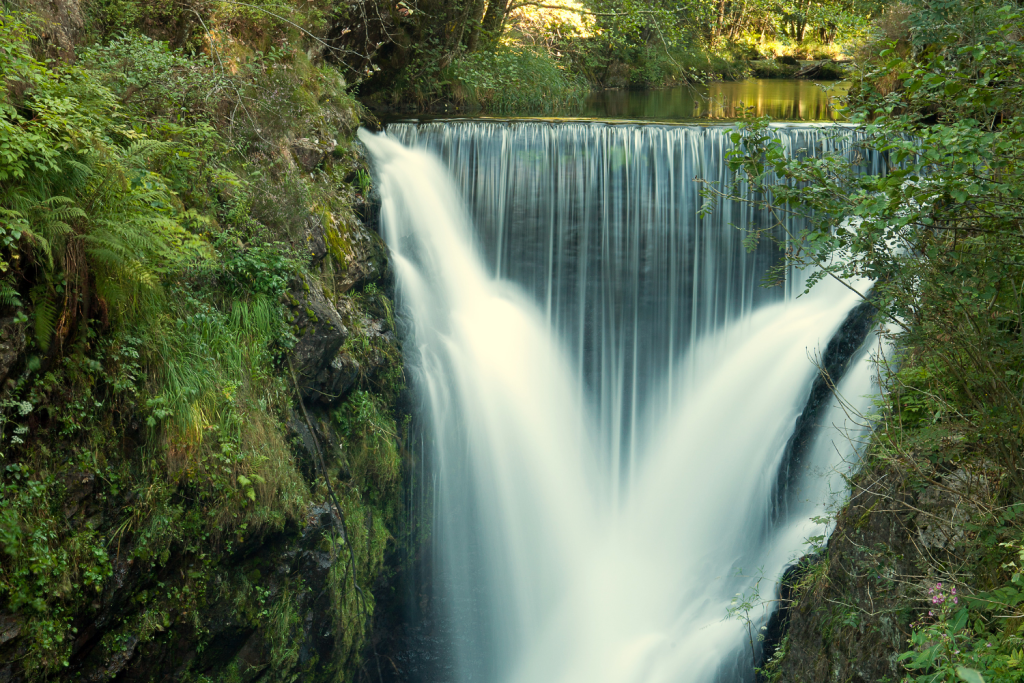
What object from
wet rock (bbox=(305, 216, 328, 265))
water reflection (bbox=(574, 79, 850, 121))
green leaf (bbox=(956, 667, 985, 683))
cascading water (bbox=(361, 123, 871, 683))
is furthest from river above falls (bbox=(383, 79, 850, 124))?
green leaf (bbox=(956, 667, 985, 683))

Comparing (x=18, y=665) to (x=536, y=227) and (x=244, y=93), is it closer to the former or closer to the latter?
(x=244, y=93)

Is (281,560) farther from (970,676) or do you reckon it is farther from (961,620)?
(970,676)

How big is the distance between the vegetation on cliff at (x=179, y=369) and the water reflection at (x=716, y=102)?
629 centimetres

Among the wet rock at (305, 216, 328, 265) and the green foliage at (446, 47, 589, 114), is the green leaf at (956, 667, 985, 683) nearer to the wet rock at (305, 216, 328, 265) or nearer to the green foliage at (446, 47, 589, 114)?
the wet rock at (305, 216, 328, 265)

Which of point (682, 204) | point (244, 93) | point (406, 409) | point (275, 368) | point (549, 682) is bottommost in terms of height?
point (549, 682)

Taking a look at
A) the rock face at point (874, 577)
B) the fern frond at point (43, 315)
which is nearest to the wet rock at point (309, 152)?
the fern frond at point (43, 315)

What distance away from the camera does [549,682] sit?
21.3ft

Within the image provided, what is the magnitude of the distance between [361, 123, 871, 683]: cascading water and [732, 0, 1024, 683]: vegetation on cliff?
164cm

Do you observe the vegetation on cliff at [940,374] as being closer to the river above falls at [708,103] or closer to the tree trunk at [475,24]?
the river above falls at [708,103]

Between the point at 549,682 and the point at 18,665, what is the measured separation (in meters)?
4.30

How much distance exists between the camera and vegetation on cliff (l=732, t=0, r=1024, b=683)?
10.8 ft

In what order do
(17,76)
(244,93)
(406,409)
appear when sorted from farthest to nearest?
(406,409) → (244,93) → (17,76)

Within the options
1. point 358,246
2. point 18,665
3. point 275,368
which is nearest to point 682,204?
point 358,246

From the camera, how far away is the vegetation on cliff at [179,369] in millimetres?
3824
